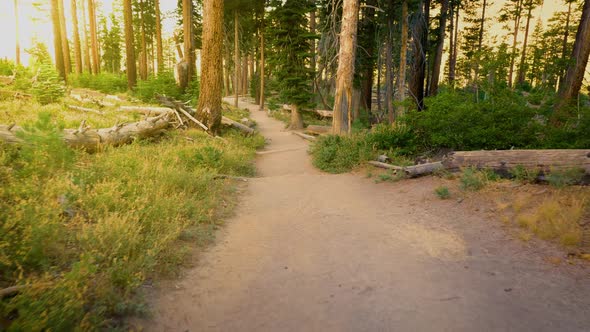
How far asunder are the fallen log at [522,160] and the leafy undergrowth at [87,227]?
5236mm

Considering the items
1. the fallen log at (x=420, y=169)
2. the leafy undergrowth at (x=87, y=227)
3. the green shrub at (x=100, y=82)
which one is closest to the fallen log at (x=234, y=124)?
the leafy undergrowth at (x=87, y=227)

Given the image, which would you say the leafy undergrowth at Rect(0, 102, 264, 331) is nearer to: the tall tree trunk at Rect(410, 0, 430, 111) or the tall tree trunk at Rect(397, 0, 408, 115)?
the tall tree trunk at Rect(397, 0, 408, 115)

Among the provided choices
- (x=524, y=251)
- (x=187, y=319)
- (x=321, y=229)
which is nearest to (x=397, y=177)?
(x=321, y=229)

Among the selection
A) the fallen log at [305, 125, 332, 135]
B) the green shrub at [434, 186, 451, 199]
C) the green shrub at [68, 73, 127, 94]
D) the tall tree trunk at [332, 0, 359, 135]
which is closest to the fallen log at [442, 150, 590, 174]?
the green shrub at [434, 186, 451, 199]

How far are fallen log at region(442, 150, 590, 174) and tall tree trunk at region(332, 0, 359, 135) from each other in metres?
4.92

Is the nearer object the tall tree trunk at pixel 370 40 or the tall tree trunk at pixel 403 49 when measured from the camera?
the tall tree trunk at pixel 403 49

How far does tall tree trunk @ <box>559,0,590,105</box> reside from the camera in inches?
407

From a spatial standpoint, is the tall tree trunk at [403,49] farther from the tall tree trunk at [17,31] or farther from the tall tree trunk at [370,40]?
the tall tree trunk at [17,31]

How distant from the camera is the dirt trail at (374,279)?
2934 mm

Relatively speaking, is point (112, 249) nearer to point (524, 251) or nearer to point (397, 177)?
point (524, 251)

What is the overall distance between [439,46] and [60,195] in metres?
21.3

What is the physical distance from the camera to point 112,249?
A: 3383 millimetres

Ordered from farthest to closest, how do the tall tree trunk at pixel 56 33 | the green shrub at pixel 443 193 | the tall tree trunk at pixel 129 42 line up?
the tall tree trunk at pixel 56 33, the tall tree trunk at pixel 129 42, the green shrub at pixel 443 193

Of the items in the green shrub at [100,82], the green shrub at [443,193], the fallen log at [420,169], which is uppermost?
the green shrub at [100,82]
